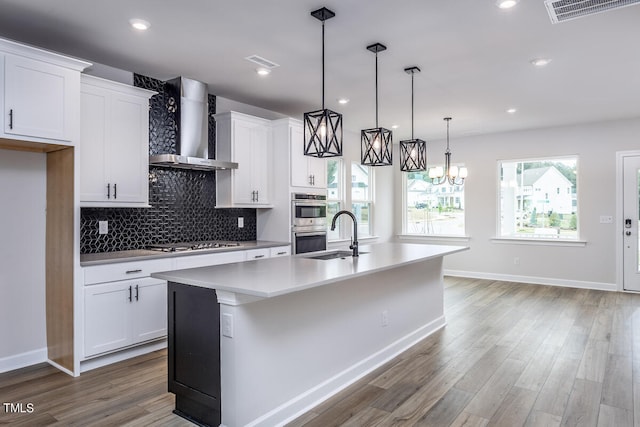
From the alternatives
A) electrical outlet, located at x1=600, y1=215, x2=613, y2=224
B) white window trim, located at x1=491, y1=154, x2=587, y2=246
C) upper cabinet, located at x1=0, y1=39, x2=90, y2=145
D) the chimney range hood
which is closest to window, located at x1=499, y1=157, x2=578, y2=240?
white window trim, located at x1=491, y1=154, x2=587, y2=246

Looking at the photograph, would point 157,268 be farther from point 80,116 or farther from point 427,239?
point 427,239

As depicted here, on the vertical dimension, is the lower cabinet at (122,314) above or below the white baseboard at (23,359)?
above

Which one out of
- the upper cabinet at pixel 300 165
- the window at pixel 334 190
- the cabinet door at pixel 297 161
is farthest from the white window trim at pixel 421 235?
the cabinet door at pixel 297 161

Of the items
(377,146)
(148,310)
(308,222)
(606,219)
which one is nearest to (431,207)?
(606,219)

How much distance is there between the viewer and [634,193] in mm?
6039

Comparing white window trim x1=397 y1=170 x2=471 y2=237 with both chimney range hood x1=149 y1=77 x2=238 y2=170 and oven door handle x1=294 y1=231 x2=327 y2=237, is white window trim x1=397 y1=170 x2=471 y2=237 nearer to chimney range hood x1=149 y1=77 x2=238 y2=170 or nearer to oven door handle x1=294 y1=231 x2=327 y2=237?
oven door handle x1=294 y1=231 x2=327 y2=237

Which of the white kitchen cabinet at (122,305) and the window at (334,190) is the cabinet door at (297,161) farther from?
the white kitchen cabinet at (122,305)

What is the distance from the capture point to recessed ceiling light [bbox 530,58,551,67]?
144 inches

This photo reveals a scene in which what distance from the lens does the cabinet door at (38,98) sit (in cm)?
279

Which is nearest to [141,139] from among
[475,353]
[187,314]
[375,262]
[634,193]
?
[187,314]

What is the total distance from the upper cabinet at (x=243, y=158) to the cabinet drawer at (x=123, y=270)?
1261 mm

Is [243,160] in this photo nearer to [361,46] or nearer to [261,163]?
[261,163]

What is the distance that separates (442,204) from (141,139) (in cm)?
575

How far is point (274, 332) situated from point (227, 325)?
12.8 inches
